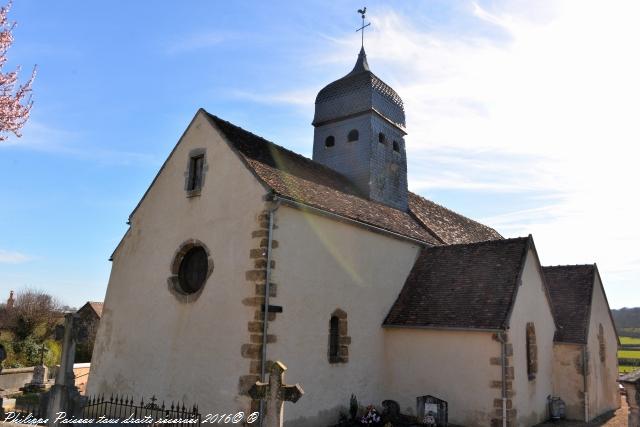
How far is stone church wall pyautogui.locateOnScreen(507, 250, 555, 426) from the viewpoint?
12859mm

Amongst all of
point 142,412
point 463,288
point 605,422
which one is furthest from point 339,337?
point 605,422

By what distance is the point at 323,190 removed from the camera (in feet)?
48.1

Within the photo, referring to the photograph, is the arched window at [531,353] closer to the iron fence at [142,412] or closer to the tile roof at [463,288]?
the tile roof at [463,288]

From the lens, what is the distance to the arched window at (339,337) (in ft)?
41.9

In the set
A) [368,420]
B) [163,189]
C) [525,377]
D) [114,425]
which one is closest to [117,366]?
[114,425]

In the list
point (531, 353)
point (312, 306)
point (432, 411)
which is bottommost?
point (432, 411)

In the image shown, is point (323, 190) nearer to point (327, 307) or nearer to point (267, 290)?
point (327, 307)

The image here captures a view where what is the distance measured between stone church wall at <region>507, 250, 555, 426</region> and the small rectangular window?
29.7ft

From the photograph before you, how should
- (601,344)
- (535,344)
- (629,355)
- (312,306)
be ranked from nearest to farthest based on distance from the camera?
(312,306) → (535,344) → (601,344) → (629,355)

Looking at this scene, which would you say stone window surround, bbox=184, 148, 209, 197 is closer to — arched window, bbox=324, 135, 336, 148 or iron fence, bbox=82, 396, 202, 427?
iron fence, bbox=82, 396, 202, 427

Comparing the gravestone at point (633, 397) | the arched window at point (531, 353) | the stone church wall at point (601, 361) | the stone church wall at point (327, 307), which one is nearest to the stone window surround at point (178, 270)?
the stone church wall at point (327, 307)

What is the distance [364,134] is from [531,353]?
9560 millimetres

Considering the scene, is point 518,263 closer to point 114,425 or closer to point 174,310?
point 174,310

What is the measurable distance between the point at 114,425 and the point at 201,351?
7.60 ft
